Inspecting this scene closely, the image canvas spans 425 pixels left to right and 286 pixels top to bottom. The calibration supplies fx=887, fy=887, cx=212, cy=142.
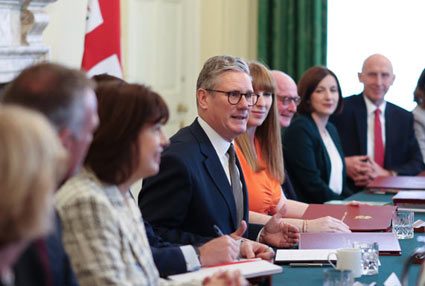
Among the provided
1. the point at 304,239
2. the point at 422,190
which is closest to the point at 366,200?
the point at 422,190

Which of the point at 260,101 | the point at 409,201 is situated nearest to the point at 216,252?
the point at 260,101

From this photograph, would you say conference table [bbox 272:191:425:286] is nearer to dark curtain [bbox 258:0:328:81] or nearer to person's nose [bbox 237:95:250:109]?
person's nose [bbox 237:95:250:109]

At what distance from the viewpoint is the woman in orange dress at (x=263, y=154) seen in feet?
12.3

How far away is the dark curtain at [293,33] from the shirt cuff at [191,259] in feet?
13.8

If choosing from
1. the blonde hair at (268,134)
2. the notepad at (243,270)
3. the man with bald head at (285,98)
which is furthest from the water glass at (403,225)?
the man with bald head at (285,98)

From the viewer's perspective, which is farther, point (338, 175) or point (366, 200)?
point (338, 175)

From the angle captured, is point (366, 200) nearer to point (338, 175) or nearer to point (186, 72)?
point (338, 175)

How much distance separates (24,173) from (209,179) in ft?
6.14

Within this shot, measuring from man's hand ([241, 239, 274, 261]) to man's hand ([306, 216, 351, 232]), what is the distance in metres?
0.43

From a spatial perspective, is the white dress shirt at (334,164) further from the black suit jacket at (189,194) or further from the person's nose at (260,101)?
the black suit jacket at (189,194)

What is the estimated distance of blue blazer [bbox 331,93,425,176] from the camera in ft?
18.7

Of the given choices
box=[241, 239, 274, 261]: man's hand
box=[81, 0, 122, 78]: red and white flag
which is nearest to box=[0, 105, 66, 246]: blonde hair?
box=[241, 239, 274, 261]: man's hand

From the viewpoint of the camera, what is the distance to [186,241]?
115 inches

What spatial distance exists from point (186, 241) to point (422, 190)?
2115 mm
